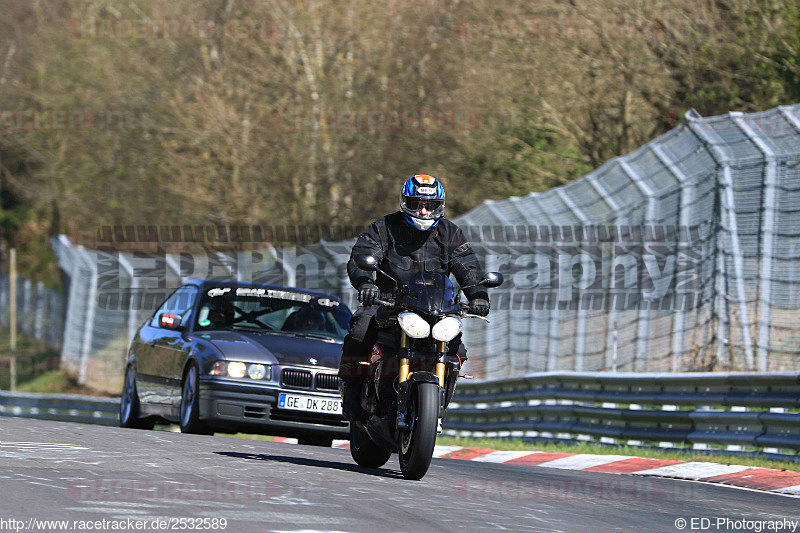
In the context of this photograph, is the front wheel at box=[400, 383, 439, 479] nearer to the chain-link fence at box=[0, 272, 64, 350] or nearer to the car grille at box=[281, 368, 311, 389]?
the car grille at box=[281, 368, 311, 389]

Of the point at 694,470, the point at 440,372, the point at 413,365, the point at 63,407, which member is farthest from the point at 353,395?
the point at 63,407

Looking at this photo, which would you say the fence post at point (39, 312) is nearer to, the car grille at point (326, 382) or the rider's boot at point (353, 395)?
the car grille at point (326, 382)

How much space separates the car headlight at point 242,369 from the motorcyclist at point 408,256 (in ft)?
9.13

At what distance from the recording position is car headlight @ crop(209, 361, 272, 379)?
1201cm

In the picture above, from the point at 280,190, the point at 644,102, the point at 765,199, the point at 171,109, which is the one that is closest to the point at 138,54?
the point at 171,109

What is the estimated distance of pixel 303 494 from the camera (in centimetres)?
745

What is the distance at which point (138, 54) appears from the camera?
40750 mm

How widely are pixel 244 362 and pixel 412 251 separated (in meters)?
3.46

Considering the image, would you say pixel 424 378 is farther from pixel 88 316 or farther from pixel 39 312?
pixel 39 312

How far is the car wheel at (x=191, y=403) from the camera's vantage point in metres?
12.2

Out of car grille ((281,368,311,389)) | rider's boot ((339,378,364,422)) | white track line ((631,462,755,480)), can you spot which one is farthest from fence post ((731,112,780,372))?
rider's boot ((339,378,364,422))

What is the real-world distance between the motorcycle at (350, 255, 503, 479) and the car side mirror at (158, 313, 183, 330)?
4110 millimetres

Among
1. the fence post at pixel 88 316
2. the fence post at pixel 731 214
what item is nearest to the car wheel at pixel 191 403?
the fence post at pixel 731 214

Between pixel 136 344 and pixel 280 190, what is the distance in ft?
64.7
